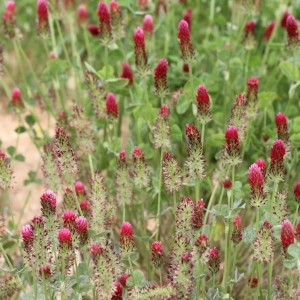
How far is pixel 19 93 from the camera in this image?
3.18 metres

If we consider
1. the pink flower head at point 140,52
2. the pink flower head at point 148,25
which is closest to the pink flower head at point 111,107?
the pink flower head at point 140,52

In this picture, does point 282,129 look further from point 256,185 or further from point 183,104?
point 183,104

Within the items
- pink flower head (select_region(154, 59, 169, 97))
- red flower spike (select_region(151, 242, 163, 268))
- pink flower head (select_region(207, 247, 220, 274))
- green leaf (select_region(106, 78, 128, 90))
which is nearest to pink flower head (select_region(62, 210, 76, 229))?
red flower spike (select_region(151, 242, 163, 268))

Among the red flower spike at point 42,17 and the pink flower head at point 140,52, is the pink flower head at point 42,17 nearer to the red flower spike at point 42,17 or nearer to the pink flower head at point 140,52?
the red flower spike at point 42,17

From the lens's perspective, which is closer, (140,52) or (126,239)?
(126,239)

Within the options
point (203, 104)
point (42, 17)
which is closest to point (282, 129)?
point (203, 104)

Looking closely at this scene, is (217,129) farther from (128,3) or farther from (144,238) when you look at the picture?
(144,238)

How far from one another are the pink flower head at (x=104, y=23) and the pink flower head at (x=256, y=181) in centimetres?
96

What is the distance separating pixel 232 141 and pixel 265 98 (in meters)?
0.78

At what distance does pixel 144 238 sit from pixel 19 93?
39.8 inches

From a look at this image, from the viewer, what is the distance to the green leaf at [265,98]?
2904 mm

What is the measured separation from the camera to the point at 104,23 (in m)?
2.82

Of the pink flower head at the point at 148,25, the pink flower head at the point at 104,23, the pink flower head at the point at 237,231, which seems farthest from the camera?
the pink flower head at the point at 148,25

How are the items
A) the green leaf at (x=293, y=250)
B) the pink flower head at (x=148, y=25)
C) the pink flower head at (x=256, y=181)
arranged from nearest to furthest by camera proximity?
the green leaf at (x=293, y=250) → the pink flower head at (x=256, y=181) → the pink flower head at (x=148, y=25)
